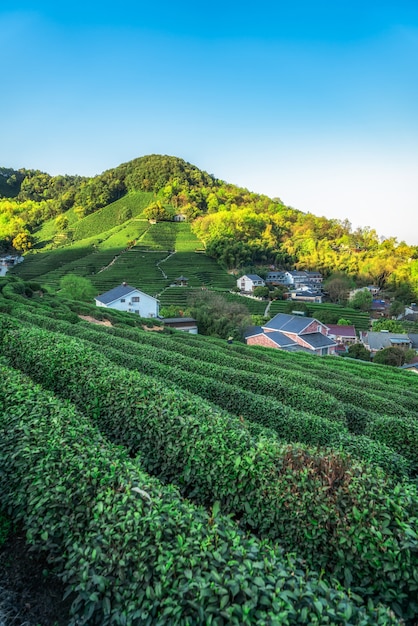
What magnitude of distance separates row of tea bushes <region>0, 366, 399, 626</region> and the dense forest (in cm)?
7183

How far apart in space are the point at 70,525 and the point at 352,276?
266ft

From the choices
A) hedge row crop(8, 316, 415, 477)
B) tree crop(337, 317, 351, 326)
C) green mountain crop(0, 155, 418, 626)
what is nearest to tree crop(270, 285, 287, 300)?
tree crop(337, 317, 351, 326)

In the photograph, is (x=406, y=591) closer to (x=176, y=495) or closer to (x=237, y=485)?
(x=237, y=485)

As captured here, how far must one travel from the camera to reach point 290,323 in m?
38.1

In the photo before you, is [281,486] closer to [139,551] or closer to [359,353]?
[139,551]

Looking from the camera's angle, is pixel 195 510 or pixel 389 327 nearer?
pixel 195 510

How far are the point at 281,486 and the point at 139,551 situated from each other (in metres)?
2.02

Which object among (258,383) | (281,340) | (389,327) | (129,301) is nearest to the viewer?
(258,383)

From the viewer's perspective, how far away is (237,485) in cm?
484

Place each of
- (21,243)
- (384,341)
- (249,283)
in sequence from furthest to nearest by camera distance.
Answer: (21,243) < (249,283) < (384,341)

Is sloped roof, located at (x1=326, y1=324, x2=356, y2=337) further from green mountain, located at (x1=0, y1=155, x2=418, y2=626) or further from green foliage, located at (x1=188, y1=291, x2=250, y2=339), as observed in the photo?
green mountain, located at (x1=0, y1=155, x2=418, y2=626)

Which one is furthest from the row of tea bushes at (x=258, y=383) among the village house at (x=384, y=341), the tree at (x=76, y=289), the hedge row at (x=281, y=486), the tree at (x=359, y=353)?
the village house at (x=384, y=341)

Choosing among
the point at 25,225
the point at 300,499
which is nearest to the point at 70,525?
the point at 300,499

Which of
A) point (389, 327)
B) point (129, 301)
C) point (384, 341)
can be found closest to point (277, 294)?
point (389, 327)
